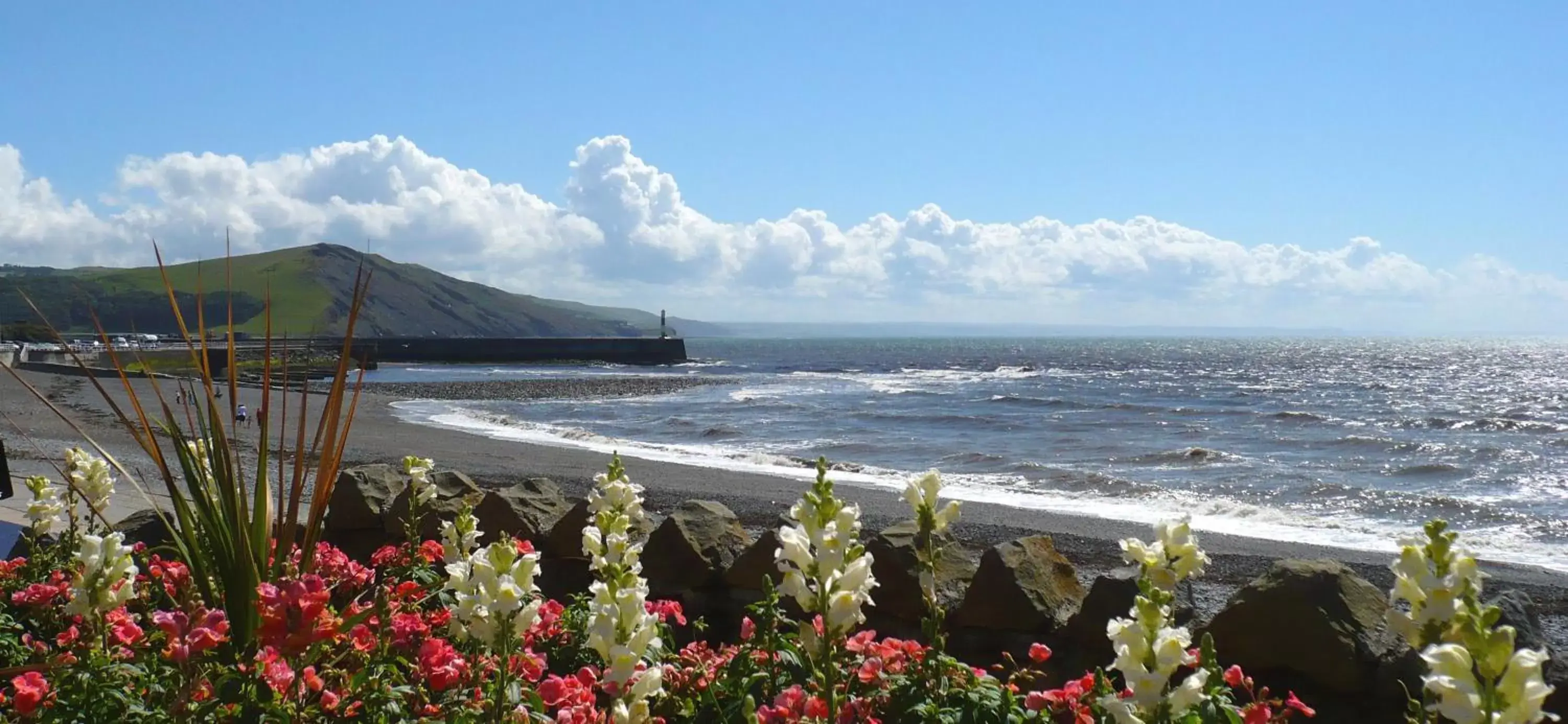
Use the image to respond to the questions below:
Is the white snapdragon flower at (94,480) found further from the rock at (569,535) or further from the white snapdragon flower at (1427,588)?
the white snapdragon flower at (1427,588)

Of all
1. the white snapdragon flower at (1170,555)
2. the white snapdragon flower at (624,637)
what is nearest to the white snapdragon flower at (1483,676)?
the white snapdragon flower at (1170,555)

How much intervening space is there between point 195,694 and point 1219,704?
88.4 inches

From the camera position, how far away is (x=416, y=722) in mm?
2447

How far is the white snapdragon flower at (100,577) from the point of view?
2789 mm

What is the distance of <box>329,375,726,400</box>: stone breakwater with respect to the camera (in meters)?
36.9

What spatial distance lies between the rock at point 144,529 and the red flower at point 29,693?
2.99m

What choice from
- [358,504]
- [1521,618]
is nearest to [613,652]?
[1521,618]

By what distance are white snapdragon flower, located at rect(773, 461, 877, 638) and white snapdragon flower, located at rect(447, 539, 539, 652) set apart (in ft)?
1.85

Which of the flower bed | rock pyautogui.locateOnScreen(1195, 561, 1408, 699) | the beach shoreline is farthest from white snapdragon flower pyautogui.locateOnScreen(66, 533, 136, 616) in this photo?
rock pyautogui.locateOnScreen(1195, 561, 1408, 699)

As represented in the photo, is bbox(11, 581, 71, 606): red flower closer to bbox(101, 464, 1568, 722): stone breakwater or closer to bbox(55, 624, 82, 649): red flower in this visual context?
bbox(55, 624, 82, 649): red flower

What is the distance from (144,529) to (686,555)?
9.56 ft

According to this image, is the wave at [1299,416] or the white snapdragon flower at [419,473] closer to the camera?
the white snapdragon flower at [419,473]

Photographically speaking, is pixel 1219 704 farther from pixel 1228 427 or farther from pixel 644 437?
pixel 1228 427

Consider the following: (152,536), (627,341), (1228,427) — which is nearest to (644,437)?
(1228,427)
